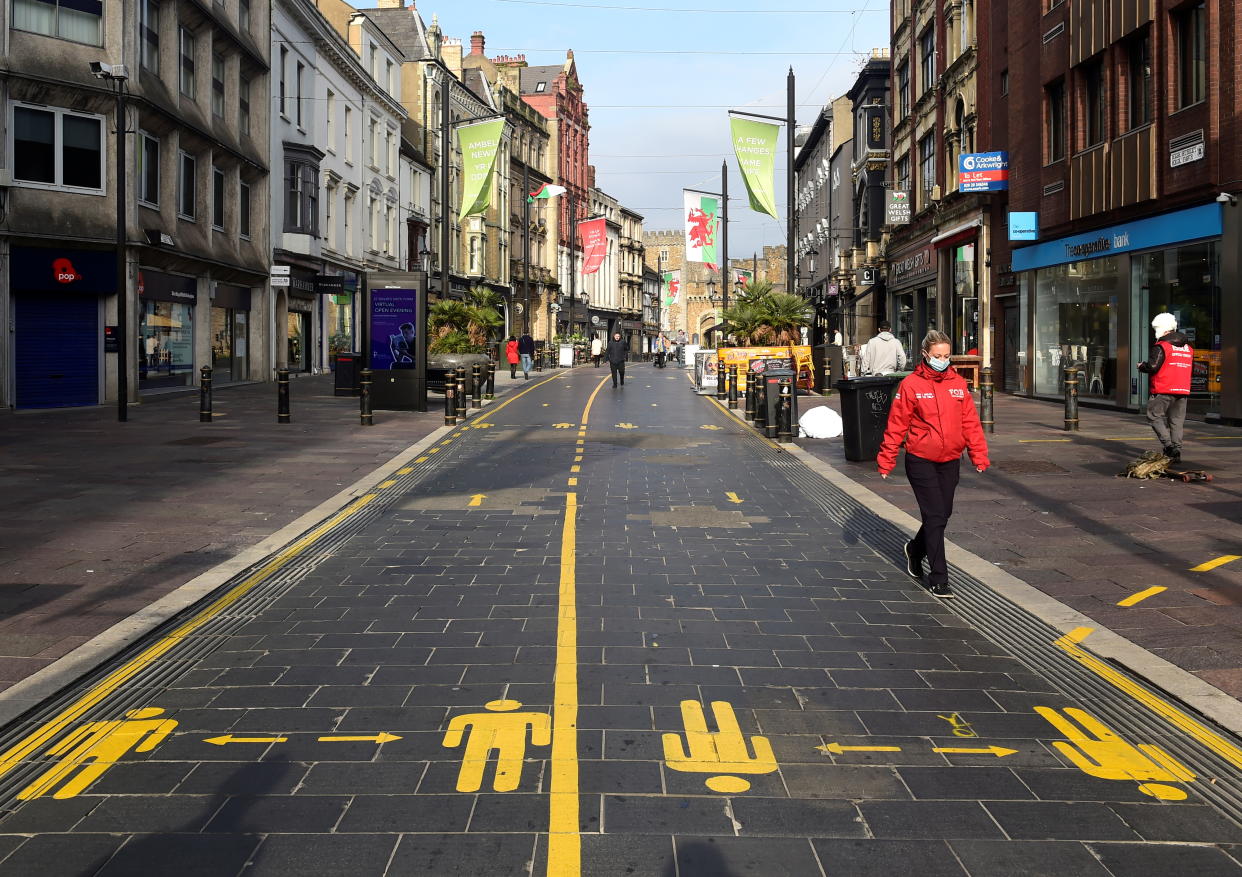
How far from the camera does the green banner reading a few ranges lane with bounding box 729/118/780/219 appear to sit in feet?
97.7

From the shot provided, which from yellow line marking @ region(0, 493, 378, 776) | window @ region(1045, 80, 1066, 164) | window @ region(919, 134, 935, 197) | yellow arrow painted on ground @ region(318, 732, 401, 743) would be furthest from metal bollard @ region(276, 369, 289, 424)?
window @ region(919, 134, 935, 197)

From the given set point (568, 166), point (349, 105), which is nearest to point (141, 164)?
point (349, 105)

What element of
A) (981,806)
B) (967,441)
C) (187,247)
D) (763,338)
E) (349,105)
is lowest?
(981,806)

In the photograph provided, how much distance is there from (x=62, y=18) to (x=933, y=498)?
2376cm

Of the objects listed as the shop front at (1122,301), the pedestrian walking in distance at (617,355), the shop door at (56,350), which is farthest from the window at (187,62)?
the shop front at (1122,301)

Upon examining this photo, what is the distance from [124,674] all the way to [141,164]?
24390 millimetres

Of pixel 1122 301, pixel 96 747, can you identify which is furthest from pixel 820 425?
pixel 96 747

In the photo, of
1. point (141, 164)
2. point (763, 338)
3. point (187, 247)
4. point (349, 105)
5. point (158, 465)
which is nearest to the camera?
point (158, 465)

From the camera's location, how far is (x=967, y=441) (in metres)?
8.31

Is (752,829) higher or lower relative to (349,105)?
lower

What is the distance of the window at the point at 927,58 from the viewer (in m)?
40.4

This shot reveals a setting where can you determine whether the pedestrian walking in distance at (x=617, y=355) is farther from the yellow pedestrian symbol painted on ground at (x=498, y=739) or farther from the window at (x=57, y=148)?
the yellow pedestrian symbol painted on ground at (x=498, y=739)

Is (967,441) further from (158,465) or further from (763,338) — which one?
(763,338)

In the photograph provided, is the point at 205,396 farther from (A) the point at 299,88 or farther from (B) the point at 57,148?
(A) the point at 299,88
